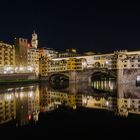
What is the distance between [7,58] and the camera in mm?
60875

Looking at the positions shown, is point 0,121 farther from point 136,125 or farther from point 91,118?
point 136,125

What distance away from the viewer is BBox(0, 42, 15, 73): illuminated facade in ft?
192

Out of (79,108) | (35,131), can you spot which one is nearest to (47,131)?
(35,131)

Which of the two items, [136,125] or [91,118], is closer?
[136,125]

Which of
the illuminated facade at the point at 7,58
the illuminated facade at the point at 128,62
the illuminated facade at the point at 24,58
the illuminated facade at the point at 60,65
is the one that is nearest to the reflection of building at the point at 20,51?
the illuminated facade at the point at 24,58

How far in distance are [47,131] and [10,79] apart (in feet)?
132

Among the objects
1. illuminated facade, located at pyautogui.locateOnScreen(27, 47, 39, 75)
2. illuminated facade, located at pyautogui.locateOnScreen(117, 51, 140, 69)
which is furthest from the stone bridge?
illuminated facade, located at pyautogui.locateOnScreen(27, 47, 39, 75)

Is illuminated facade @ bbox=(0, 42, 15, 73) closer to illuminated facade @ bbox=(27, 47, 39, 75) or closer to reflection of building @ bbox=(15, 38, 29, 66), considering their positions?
reflection of building @ bbox=(15, 38, 29, 66)

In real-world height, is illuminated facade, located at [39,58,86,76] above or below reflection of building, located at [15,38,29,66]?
below

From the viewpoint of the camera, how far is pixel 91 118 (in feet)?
62.0

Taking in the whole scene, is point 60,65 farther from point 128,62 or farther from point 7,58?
point 128,62

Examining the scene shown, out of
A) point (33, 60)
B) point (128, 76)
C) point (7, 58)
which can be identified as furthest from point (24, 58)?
point (128, 76)

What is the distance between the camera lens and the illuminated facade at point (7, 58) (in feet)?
192

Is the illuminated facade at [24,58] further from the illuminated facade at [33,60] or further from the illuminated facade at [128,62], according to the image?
the illuminated facade at [128,62]
